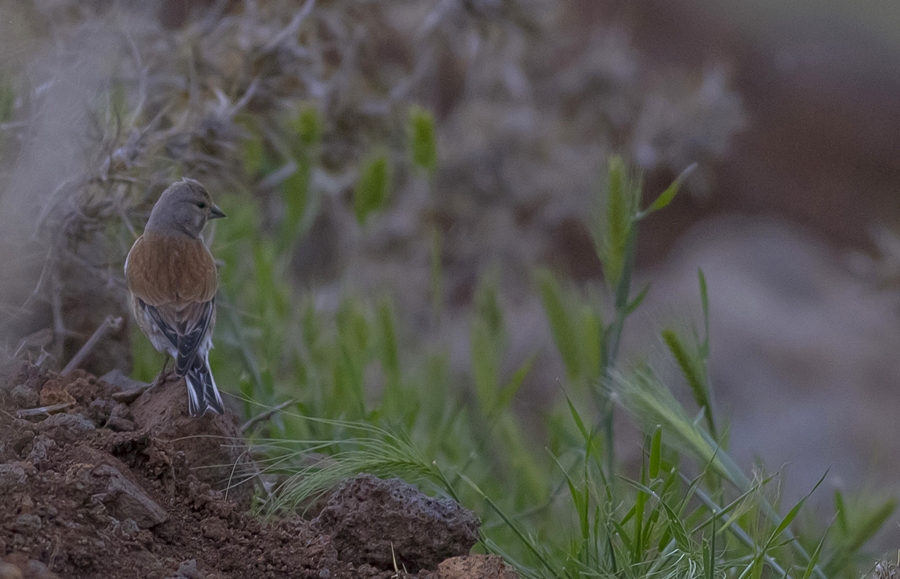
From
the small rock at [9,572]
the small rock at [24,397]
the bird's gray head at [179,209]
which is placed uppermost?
the bird's gray head at [179,209]

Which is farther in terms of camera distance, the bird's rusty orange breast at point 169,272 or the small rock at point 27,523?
the bird's rusty orange breast at point 169,272

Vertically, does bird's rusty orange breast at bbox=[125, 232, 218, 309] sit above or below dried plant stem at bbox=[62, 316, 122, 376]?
above

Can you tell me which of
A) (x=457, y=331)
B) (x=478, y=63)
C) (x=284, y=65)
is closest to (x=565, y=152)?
(x=478, y=63)

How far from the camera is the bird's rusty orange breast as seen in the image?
67.6 inches

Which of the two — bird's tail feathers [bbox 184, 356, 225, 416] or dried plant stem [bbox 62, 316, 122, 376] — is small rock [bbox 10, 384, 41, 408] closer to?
dried plant stem [bbox 62, 316, 122, 376]

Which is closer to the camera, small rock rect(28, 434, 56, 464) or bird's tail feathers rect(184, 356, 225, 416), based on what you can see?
small rock rect(28, 434, 56, 464)

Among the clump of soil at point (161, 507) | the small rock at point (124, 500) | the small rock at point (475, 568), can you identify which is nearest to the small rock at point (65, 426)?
the clump of soil at point (161, 507)

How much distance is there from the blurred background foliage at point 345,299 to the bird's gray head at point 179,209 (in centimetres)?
18

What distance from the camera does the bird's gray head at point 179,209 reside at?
177 cm

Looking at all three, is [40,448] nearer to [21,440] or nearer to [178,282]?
[21,440]

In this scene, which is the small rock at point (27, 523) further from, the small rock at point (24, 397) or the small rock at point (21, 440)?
the small rock at point (24, 397)

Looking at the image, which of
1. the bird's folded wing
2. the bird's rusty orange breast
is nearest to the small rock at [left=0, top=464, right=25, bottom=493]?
the bird's folded wing

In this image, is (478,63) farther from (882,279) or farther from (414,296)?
(882,279)

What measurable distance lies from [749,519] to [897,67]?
8.23 metres
